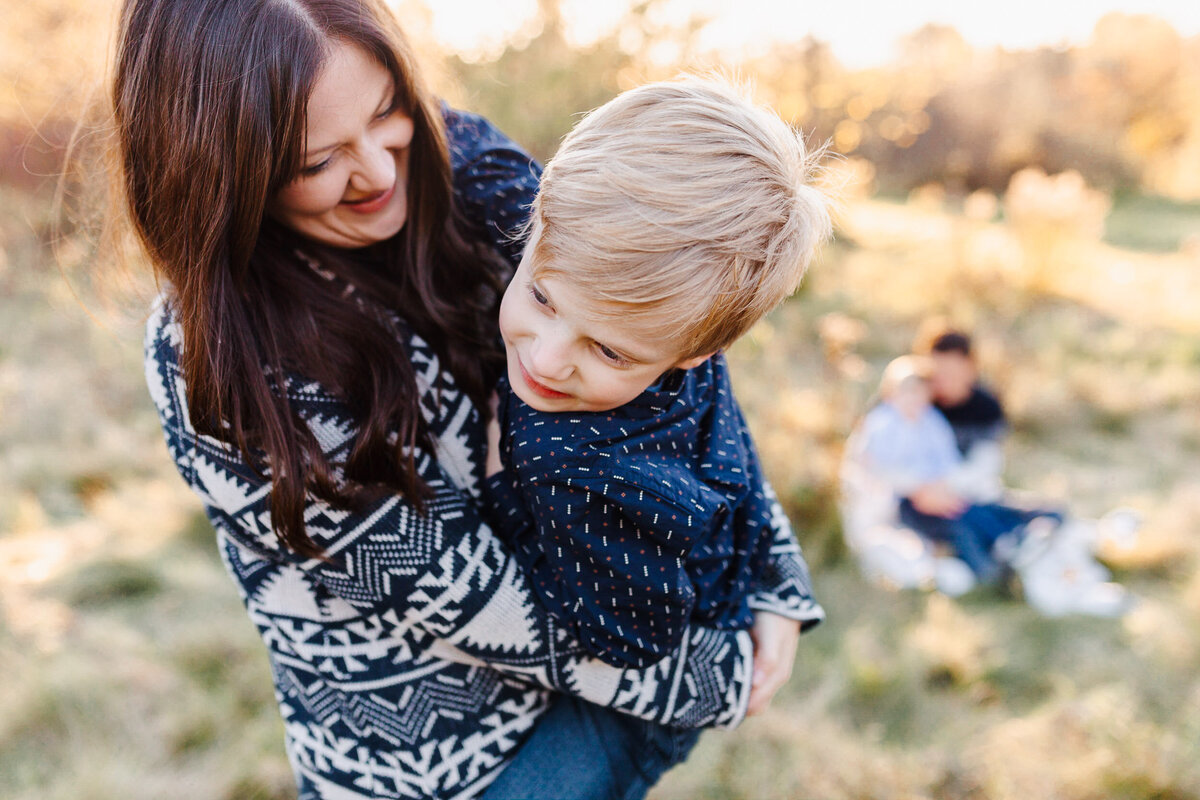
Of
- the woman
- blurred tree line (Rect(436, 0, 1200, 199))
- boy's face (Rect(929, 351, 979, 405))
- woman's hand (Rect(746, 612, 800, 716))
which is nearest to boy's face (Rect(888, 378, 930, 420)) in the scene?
boy's face (Rect(929, 351, 979, 405))

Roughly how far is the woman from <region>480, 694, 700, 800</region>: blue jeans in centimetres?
2

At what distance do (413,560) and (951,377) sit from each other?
3.81 metres

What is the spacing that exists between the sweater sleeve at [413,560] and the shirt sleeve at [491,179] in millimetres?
480

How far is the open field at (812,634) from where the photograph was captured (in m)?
2.28

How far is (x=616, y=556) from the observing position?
110cm

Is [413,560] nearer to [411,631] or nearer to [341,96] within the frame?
[411,631]

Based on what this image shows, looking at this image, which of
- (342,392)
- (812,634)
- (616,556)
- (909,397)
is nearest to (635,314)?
(616,556)

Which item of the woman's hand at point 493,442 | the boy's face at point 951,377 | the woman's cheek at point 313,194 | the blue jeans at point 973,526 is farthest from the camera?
the boy's face at point 951,377

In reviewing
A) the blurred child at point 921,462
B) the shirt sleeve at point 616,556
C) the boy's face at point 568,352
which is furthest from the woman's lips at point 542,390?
the blurred child at point 921,462

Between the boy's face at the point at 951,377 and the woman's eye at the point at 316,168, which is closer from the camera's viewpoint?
the woman's eye at the point at 316,168

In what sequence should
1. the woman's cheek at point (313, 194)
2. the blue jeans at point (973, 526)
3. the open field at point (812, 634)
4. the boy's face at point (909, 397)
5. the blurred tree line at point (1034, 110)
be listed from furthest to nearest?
the blurred tree line at point (1034, 110), the boy's face at point (909, 397), the blue jeans at point (973, 526), the open field at point (812, 634), the woman's cheek at point (313, 194)

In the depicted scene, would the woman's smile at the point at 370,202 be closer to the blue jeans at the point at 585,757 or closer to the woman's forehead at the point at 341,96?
the woman's forehead at the point at 341,96

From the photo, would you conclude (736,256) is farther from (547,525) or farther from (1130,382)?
(1130,382)

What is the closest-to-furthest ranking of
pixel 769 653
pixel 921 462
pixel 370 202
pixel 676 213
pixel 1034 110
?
pixel 676 213
pixel 370 202
pixel 769 653
pixel 921 462
pixel 1034 110
